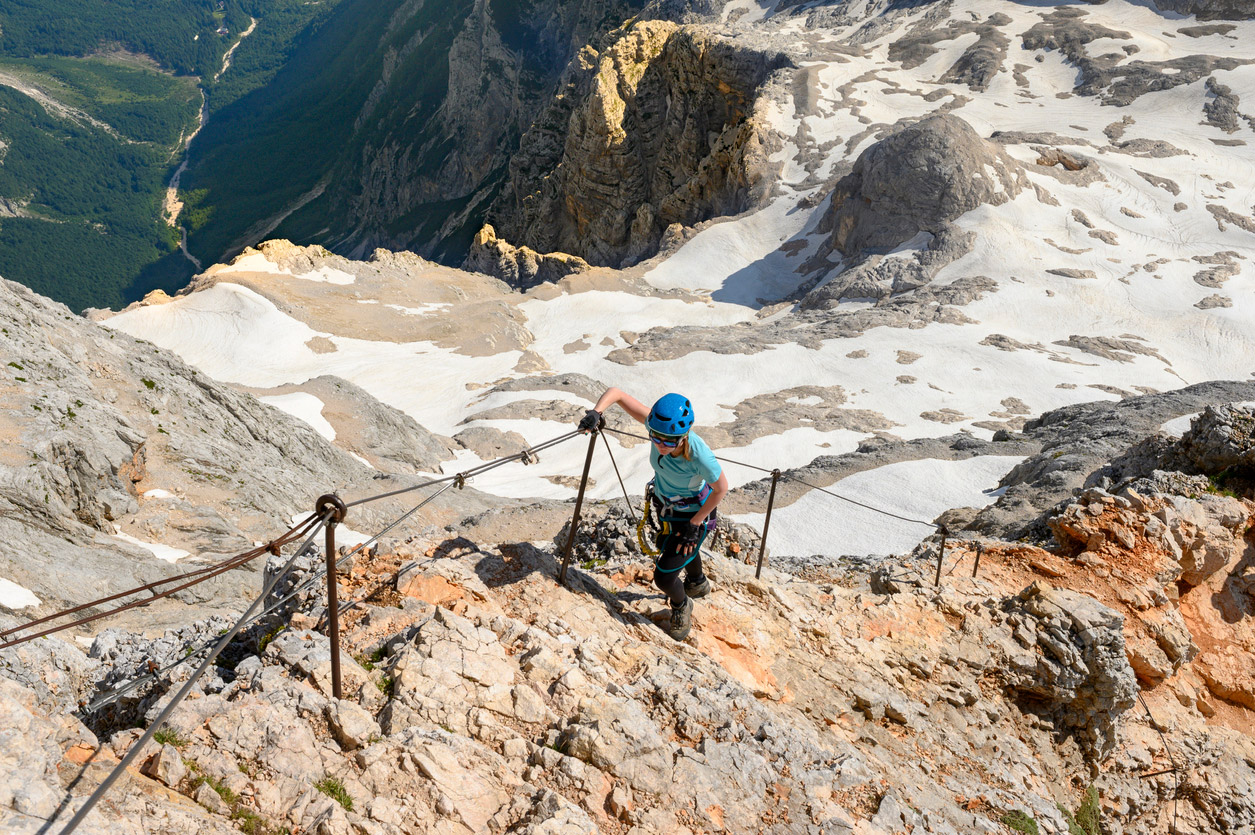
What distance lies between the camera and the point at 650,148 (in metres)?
83.1

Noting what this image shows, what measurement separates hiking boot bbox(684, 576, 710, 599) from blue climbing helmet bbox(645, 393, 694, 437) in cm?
211

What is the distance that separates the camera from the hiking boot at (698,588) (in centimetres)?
831

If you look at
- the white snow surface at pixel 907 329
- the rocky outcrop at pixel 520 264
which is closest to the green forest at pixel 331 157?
the rocky outcrop at pixel 520 264

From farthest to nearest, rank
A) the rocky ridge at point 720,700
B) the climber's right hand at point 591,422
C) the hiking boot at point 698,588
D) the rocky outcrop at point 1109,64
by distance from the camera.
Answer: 1. the rocky outcrop at point 1109,64
2. the hiking boot at point 698,588
3. the climber's right hand at point 591,422
4. the rocky ridge at point 720,700

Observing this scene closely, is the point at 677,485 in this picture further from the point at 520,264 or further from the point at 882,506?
the point at 520,264

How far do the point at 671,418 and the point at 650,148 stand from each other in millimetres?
81964

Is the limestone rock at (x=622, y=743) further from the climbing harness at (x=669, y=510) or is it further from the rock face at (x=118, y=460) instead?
the rock face at (x=118, y=460)

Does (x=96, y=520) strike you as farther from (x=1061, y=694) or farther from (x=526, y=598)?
(x=1061, y=694)

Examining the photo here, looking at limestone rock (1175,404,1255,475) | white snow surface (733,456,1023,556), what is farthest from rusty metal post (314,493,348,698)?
limestone rock (1175,404,1255,475)

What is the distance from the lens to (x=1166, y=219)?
5059 cm

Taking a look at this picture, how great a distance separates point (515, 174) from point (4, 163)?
16772cm

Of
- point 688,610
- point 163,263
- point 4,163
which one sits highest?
point 4,163

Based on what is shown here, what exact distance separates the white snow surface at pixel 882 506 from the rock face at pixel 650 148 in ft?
147

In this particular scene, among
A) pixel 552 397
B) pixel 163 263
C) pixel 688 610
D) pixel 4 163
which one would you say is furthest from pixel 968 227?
pixel 4 163
